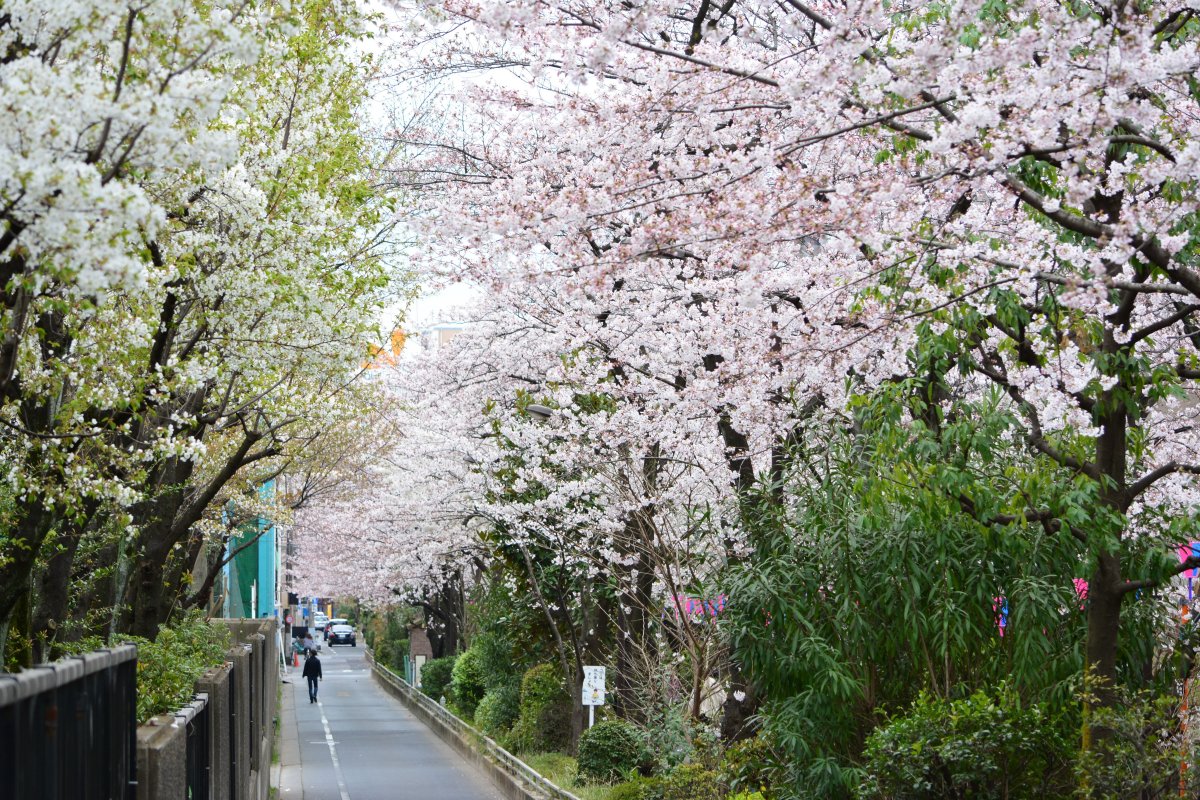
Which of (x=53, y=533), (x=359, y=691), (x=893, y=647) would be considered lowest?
(x=359, y=691)

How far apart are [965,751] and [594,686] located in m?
10.5

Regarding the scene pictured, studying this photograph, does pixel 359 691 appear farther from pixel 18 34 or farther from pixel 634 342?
pixel 18 34

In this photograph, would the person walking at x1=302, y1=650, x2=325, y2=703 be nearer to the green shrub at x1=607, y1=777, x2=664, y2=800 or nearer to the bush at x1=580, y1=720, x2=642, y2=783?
the bush at x1=580, y1=720, x2=642, y2=783

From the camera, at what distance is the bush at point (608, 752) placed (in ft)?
61.1

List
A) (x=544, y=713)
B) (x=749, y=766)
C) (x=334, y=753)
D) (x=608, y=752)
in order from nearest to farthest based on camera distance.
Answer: (x=749, y=766)
(x=608, y=752)
(x=544, y=713)
(x=334, y=753)

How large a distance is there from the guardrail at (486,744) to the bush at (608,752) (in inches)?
23.1

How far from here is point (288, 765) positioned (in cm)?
2706

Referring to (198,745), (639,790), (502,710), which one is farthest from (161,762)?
(502,710)

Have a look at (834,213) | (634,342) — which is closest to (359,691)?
(634,342)

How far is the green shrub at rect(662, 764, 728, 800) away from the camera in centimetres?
1307

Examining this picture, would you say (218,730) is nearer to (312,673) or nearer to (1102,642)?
(1102,642)

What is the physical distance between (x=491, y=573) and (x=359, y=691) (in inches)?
947

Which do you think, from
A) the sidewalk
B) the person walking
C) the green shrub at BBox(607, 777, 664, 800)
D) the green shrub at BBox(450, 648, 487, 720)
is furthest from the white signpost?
the person walking

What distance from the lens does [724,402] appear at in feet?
39.9
